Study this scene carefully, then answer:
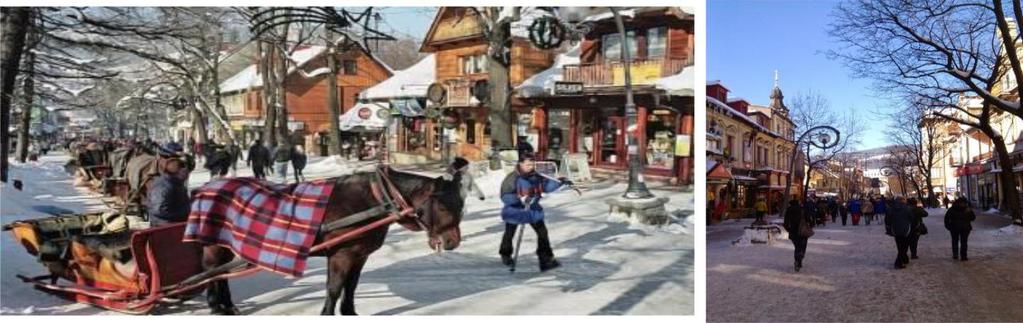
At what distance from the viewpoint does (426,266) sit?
4012 millimetres

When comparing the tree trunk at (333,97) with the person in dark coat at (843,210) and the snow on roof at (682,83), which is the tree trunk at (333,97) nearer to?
the snow on roof at (682,83)

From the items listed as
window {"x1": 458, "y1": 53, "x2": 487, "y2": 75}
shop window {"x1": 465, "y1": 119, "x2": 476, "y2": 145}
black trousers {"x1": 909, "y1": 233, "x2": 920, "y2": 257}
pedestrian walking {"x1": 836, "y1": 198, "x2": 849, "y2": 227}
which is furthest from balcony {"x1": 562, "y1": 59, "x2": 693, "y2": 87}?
pedestrian walking {"x1": 836, "y1": 198, "x2": 849, "y2": 227}

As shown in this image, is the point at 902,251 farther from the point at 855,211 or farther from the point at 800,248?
the point at 855,211

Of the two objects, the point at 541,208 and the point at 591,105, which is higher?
the point at 591,105

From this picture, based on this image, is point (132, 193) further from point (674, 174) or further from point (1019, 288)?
point (1019, 288)

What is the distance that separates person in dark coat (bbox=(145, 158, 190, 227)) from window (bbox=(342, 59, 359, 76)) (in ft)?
3.72

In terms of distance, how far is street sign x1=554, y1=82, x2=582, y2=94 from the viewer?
4.18 m

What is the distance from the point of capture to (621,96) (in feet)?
13.6

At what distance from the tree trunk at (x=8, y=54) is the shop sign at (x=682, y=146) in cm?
398

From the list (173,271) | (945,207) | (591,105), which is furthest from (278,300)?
(945,207)

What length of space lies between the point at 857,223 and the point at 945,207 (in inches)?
95.5

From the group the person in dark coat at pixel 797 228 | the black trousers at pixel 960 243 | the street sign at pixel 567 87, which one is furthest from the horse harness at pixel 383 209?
the black trousers at pixel 960 243

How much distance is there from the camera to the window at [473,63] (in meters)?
4.18

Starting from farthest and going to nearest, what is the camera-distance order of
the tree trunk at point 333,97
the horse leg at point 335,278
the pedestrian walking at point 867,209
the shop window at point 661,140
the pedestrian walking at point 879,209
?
1. the pedestrian walking at point 867,209
2. the pedestrian walking at point 879,209
3. the tree trunk at point 333,97
4. the shop window at point 661,140
5. the horse leg at point 335,278
